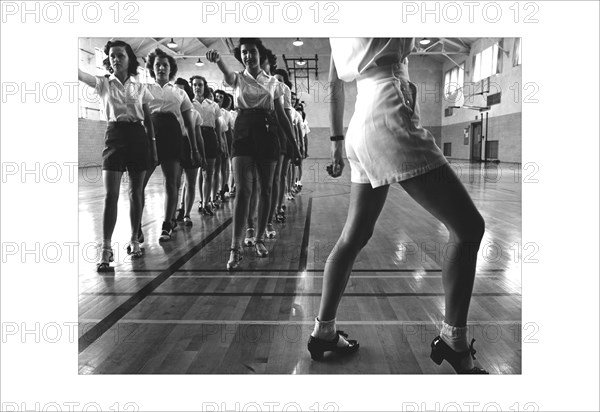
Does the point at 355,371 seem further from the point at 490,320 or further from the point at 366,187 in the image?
the point at 490,320

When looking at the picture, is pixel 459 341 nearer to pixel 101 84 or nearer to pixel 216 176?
pixel 101 84

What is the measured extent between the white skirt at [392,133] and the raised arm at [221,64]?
1.34m

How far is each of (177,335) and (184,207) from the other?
3.74 metres

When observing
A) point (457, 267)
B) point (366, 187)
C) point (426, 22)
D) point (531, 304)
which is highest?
point (426, 22)

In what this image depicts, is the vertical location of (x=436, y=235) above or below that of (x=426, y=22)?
below

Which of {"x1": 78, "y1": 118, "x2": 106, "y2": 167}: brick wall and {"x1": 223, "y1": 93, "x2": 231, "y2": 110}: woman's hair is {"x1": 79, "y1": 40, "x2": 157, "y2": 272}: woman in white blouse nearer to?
{"x1": 78, "y1": 118, "x2": 106, "y2": 167}: brick wall

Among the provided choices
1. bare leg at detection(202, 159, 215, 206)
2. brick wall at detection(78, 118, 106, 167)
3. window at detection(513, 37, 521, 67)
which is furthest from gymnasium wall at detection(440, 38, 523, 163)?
brick wall at detection(78, 118, 106, 167)

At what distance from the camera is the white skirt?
5.64 feet

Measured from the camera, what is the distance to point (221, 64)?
10.3 ft

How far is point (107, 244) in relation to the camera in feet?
12.0

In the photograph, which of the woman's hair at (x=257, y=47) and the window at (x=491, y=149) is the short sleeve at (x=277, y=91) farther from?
the window at (x=491, y=149)

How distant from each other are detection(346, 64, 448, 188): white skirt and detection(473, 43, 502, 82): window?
56.7 feet

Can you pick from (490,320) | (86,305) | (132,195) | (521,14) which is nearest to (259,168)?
(132,195)

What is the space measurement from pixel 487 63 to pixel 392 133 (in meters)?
20.2
